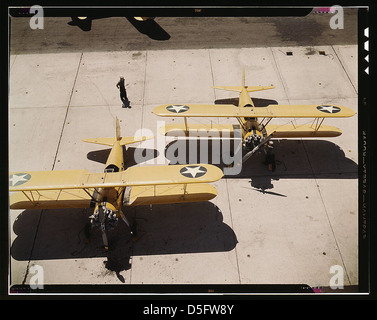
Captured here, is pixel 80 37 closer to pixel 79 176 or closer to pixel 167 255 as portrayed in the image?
pixel 79 176

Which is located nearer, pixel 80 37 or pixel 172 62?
pixel 172 62

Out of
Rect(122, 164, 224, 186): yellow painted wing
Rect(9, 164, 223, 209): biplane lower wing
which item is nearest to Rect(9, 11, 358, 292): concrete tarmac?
Rect(9, 164, 223, 209): biplane lower wing

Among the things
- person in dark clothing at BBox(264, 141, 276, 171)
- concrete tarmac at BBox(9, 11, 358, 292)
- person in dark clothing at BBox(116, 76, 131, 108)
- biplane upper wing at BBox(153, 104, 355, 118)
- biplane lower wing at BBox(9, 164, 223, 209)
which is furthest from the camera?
person in dark clothing at BBox(116, 76, 131, 108)

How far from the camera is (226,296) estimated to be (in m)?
→ 10.8

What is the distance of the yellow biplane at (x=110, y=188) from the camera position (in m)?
10.7

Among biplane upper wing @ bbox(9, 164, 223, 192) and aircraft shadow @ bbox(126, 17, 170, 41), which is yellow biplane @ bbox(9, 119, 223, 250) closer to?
biplane upper wing @ bbox(9, 164, 223, 192)

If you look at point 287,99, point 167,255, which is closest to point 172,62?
point 287,99

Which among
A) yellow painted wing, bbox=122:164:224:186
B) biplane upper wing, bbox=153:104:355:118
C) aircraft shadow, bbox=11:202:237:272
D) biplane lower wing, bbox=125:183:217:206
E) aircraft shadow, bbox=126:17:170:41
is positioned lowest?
aircraft shadow, bbox=11:202:237:272

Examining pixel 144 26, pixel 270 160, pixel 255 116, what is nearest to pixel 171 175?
pixel 255 116

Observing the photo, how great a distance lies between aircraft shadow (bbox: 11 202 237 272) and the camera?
1197 cm

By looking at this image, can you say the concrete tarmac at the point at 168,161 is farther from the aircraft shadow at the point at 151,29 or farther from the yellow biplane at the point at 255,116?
the yellow biplane at the point at 255,116

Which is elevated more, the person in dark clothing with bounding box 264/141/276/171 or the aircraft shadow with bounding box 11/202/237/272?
the person in dark clothing with bounding box 264/141/276/171

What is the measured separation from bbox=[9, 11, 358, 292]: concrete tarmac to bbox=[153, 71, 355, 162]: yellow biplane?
1.01 meters

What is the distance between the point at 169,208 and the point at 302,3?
13119 mm
